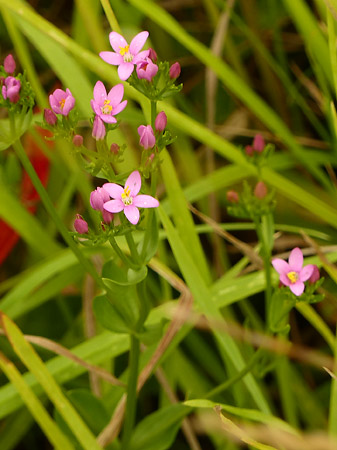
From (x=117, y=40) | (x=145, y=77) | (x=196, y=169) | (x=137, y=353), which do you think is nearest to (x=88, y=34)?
(x=196, y=169)

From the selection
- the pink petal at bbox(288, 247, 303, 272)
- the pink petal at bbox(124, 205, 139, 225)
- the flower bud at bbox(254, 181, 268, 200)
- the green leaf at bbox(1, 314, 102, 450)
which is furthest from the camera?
the flower bud at bbox(254, 181, 268, 200)

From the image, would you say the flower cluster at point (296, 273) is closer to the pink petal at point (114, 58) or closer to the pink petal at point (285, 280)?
the pink petal at point (285, 280)

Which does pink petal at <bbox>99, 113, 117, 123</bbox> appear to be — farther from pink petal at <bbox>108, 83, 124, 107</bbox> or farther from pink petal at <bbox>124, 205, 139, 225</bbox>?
pink petal at <bbox>124, 205, 139, 225</bbox>

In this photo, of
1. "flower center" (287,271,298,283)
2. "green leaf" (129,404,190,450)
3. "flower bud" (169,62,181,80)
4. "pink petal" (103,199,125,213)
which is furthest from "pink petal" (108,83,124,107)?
"green leaf" (129,404,190,450)

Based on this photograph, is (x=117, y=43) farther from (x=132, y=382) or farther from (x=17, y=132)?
(x=132, y=382)

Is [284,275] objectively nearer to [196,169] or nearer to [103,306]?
[103,306]

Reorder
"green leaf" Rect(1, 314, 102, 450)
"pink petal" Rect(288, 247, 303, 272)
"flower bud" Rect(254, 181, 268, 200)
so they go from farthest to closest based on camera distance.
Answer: "flower bud" Rect(254, 181, 268, 200) < "pink petal" Rect(288, 247, 303, 272) < "green leaf" Rect(1, 314, 102, 450)

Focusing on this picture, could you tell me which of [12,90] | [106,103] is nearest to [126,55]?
[106,103]
